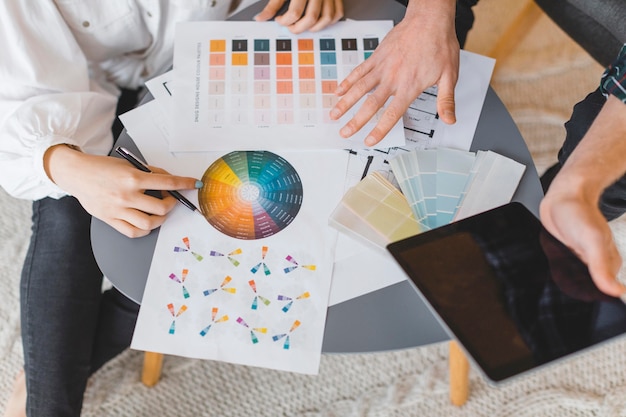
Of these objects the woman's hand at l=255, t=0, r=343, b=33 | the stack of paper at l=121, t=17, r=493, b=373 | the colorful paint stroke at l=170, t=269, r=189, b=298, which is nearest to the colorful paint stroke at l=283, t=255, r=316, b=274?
the stack of paper at l=121, t=17, r=493, b=373

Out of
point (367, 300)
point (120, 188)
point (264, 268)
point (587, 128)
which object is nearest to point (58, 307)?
point (120, 188)

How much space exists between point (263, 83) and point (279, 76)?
23mm

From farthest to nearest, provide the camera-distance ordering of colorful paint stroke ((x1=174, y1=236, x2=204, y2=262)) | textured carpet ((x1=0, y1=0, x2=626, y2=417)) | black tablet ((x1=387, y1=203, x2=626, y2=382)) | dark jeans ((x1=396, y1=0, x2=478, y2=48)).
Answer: textured carpet ((x1=0, y1=0, x2=626, y2=417)) → dark jeans ((x1=396, y1=0, x2=478, y2=48)) → colorful paint stroke ((x1=174, y1=236, x2=204, y2=262)) → black tablet ((x1=387, y1=203, x2=626, y2=382))

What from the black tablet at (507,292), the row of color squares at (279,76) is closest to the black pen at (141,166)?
the row of color squares at (279,76)

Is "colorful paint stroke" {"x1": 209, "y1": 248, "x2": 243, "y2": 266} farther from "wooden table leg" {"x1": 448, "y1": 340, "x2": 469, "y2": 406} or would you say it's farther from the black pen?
"wooden table leg" {"x1": 448, "y1": 340, "x2": 469, "y2": 406}

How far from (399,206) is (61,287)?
498 millimetres

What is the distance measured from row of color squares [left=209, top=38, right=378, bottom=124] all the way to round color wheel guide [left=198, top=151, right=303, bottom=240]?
6 centimetres

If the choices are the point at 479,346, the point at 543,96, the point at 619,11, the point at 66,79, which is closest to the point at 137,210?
the point at 66,79

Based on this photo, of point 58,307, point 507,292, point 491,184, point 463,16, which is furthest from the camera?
point 463,16

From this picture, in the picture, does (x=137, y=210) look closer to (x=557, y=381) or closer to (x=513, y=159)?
(x=513, y=159)

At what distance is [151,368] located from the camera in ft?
3.46

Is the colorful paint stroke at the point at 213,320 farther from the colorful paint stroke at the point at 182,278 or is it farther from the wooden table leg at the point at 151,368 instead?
the wooden table leg at the point at 151,368

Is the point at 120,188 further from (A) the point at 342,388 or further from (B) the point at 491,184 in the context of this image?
(A) the point at 342,388

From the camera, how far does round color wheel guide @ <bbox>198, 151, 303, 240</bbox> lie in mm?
666
